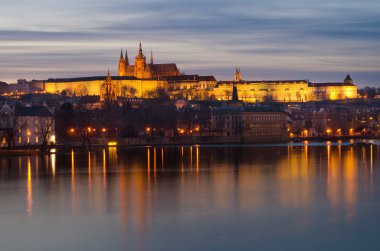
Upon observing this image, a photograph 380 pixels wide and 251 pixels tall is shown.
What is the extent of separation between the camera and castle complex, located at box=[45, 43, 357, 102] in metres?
164

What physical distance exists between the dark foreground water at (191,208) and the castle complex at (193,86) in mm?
128444

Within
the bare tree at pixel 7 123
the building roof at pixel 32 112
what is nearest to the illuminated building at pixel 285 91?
the building roof at pixel 32 112

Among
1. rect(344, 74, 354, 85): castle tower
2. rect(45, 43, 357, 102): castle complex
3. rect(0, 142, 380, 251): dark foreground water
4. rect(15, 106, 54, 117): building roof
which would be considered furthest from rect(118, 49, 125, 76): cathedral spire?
rect(0, 142, 380, 251): dark foreground water

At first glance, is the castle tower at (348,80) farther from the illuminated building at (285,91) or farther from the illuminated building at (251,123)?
the illuminated building at (251,123)

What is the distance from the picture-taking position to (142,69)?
171 m

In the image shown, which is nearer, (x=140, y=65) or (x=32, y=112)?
(x=32, y=112)

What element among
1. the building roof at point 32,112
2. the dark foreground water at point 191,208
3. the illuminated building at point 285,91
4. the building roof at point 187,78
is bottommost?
the dark foreground water at point 191,208

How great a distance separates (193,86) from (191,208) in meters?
148

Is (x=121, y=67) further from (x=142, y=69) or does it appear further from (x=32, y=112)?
(x=32, y=112)

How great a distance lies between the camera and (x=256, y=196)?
23828mm

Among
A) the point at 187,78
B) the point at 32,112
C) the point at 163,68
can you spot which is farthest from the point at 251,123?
the point at 163,68

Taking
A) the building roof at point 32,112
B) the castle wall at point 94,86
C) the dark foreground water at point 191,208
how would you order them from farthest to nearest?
the castle wall at point 94,86 < the building roof at point 32,112 < the dark foreground water at point 191,208

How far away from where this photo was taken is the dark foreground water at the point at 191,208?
17297mm

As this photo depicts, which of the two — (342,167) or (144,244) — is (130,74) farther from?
(144,244)
